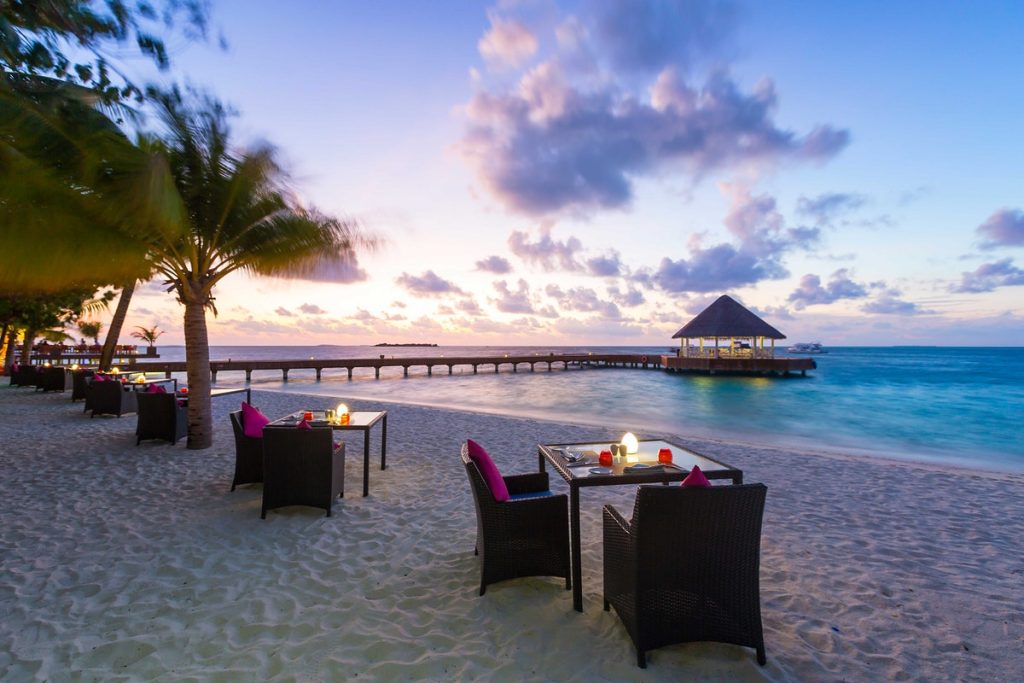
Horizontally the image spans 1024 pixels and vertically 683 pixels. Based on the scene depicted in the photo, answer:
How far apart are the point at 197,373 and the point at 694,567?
22.9 feet

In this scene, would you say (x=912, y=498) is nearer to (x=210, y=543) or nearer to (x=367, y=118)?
(x=210, y=543)

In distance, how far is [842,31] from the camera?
784 centimetres

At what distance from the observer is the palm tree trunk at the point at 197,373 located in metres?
6.53

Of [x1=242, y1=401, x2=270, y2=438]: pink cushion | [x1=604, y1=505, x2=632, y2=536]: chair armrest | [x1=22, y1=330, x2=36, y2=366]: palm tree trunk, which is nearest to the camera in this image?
[x1=604, y1=505, x2=632, y2=536]: chair armrest

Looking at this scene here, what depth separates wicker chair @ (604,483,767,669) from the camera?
6.57 feet

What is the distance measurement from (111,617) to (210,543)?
102 cm

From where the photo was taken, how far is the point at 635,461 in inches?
124

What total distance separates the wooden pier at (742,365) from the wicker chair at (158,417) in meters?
35.5

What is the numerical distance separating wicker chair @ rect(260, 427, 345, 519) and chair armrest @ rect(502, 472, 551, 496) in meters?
1.66

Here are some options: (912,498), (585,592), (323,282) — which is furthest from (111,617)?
(912,498)

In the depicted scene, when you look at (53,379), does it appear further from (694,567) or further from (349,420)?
(694,567)

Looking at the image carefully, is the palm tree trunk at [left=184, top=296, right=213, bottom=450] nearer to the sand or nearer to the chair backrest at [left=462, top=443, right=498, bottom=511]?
the sand

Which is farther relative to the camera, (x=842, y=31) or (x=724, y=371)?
(x=724, y=371)

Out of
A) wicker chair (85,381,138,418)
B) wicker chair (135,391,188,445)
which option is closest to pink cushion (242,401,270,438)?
wicker chair (135,391,188,445)
